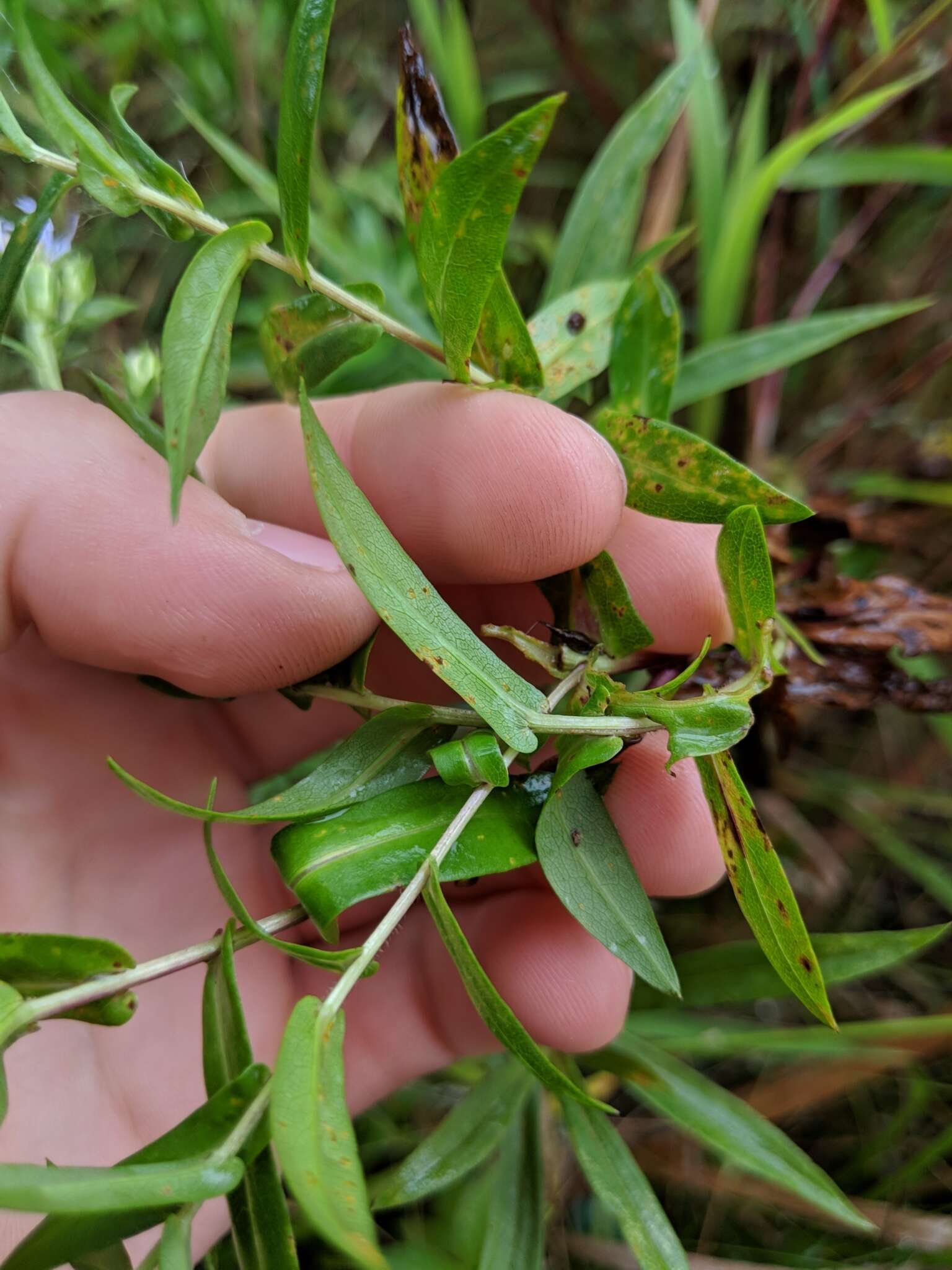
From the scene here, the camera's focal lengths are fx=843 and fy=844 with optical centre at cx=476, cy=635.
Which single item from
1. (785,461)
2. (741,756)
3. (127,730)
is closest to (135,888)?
(127,730)

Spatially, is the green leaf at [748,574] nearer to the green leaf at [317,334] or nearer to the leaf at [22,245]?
the green leaf at [317,334]

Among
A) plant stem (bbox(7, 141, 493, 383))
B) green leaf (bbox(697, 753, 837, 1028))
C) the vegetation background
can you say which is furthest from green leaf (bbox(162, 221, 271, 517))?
the vegetation background

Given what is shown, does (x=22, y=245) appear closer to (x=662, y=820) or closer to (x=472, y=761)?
(x=472, y=761)

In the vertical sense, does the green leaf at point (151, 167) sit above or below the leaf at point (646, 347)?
above

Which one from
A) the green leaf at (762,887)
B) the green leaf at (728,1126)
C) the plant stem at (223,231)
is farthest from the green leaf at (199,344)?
the green leaf at (728,1126)

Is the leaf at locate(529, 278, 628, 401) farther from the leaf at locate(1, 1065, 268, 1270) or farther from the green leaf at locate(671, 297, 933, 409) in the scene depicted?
the leaf at locate(1, 1065, 268, 1270)

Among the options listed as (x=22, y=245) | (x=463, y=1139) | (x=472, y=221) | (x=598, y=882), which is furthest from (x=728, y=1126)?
(x=22, y=245)

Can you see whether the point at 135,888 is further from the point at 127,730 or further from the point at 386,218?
the point at 386,218
